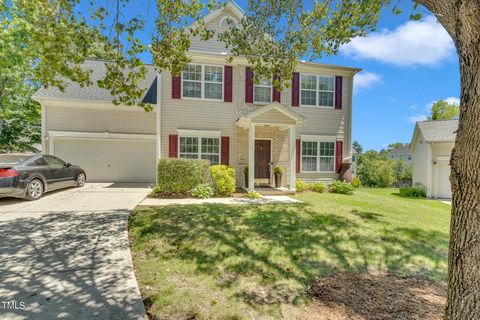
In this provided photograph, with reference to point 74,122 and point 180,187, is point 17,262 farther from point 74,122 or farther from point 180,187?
point 74,122

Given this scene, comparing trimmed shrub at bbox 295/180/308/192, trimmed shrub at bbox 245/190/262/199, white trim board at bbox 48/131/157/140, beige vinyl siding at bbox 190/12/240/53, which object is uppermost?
beige vinyl siding at bbox 190/12/240/53

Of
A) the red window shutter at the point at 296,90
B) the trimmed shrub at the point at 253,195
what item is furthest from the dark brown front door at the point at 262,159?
the trimmed shrub at the point at 253,195

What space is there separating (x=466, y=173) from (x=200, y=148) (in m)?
10.9

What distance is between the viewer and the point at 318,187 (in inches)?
490

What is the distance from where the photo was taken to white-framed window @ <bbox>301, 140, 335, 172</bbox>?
13336mm

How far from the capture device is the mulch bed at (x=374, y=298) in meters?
2.87

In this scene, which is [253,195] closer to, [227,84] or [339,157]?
[227,84]

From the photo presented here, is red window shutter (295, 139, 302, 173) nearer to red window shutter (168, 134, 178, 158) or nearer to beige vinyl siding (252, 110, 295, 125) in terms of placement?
beige vinyl siding (252, 110, 295, 125)

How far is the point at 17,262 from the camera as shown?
4.08 meters

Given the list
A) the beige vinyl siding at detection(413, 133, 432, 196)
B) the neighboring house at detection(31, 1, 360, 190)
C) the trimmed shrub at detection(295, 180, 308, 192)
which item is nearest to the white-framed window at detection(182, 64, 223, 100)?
the neighboring house at detection(31, 1, 360, 190)

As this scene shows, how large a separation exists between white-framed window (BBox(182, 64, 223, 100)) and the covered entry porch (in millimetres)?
1997

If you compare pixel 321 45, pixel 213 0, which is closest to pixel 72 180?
pixel 213 0

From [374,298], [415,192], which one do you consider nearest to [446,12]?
[374,298]

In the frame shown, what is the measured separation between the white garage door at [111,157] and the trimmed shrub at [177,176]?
4715 millimetres
